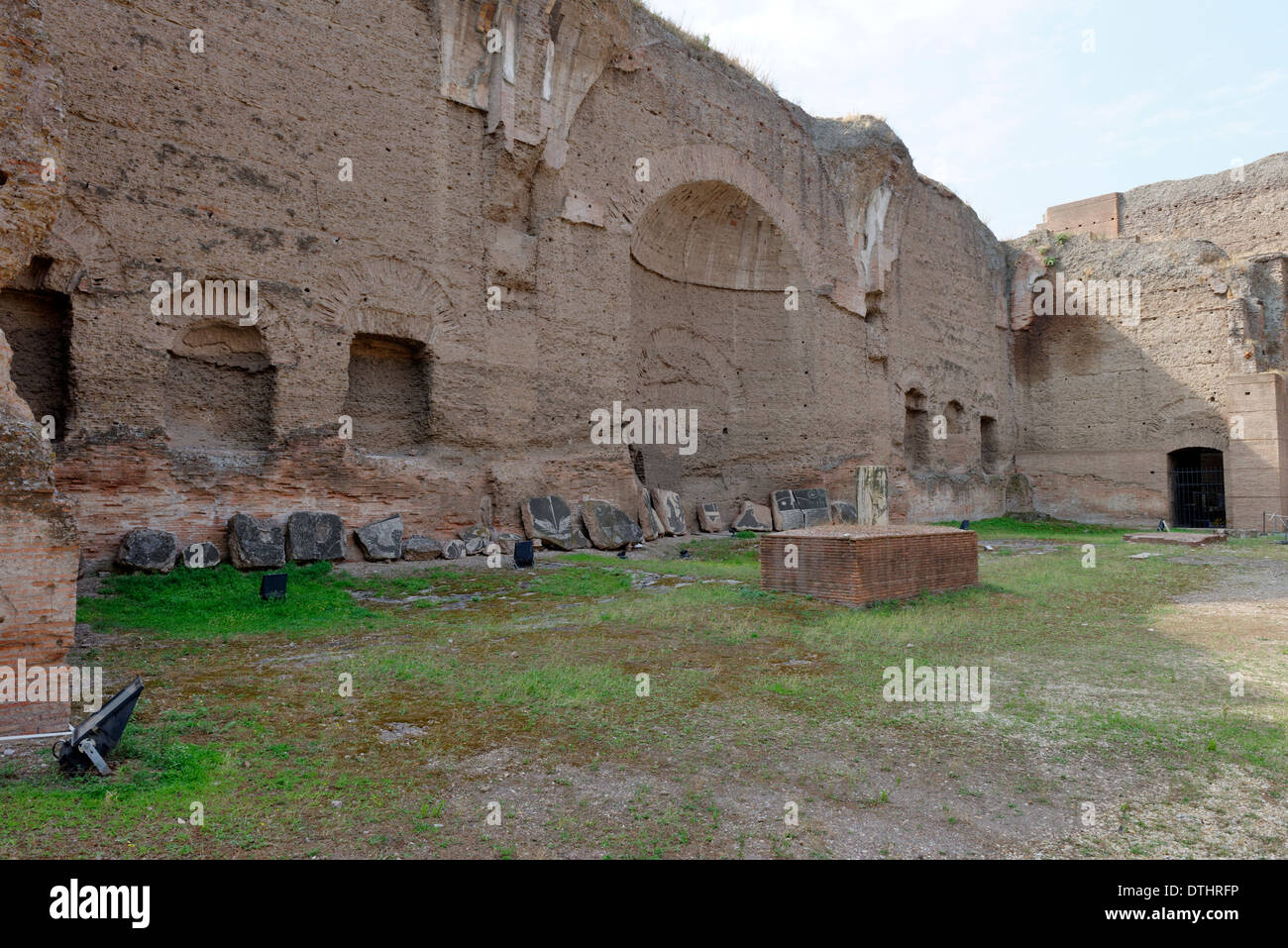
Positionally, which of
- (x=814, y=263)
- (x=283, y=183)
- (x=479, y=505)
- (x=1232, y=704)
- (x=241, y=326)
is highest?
(x=814, y=263)

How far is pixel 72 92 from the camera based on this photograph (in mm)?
8180

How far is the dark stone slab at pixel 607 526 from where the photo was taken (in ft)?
39.3

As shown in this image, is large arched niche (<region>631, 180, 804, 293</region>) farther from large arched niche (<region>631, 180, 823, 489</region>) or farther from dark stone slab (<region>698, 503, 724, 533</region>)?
dark stone slab (<region>698, 503, 724, 533</region>)

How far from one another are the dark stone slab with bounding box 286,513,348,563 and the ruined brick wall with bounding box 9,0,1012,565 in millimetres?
303

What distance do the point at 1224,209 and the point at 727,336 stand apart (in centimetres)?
1818

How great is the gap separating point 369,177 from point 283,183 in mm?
1142

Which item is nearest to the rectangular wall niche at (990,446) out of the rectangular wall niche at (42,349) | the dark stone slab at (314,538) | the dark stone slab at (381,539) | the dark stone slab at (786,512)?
the dark stone slab at (786,512)

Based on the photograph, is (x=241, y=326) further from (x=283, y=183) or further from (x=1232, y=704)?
(x=1232, y=704)

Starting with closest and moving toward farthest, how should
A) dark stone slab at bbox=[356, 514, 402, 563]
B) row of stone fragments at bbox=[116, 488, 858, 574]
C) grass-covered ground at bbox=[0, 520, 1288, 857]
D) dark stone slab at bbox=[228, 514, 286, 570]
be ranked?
1. grass-covered ground at bbox=[0, 520, 1288, 857]
2. row of stone fragments at bbox=[116, 488, 858, 574]
3. dark stone slab at bbox=[228, 514, 286, 570]
4. dark stone slab at bbox=[356, 514, 402, 563]

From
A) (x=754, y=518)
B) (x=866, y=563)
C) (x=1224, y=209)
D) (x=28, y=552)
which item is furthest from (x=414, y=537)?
(x=1224, y=209)

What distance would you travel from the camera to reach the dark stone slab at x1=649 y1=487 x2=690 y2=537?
1384 centimetres

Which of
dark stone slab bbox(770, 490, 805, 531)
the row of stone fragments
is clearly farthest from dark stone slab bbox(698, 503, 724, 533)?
dark stone slab bbox(770, 490, 805, 531)

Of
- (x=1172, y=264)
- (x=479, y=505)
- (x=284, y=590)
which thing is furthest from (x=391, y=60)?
(x=1172, y=264)

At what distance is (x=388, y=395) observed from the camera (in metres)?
10.8
